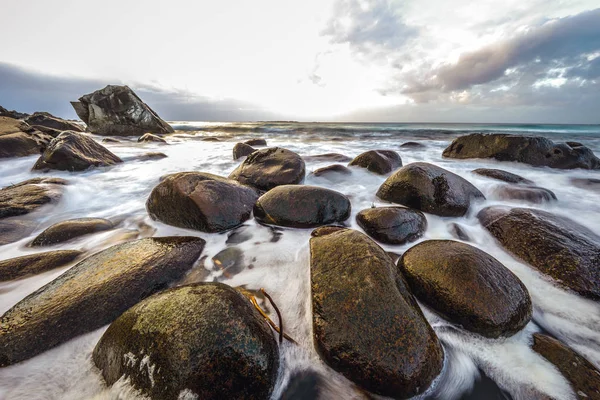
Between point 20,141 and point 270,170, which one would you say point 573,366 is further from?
point 20,141

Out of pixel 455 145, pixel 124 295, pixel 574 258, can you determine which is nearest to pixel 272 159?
pixel 124 295

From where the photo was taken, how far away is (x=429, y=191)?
289 centimetres

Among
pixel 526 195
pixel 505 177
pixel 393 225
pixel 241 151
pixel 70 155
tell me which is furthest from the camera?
pixel 241 151

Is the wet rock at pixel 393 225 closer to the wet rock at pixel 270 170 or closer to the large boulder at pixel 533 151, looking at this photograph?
the wet rock at pixel 270 170

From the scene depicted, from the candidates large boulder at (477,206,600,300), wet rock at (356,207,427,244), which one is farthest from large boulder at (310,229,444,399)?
large boulder at (477,206,600,300)

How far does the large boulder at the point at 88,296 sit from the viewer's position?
1269mm

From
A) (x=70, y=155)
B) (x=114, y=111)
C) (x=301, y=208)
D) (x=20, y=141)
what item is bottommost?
(x=301, y=208)

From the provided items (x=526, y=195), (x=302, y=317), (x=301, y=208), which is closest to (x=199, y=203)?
(x=301, y=208)

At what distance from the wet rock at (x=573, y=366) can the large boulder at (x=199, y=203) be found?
2.48m

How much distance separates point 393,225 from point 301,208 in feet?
3.14

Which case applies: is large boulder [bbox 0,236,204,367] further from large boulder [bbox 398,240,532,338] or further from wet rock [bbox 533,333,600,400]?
wet rock [bbox 533,333,600,400]

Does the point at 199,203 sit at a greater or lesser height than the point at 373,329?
greater

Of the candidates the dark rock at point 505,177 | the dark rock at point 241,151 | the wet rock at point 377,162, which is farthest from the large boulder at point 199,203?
the dark rock at point 505,177

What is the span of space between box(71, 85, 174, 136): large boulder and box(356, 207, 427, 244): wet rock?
18.1 meters
